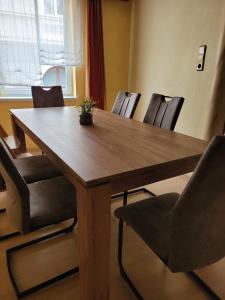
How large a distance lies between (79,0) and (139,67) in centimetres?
127

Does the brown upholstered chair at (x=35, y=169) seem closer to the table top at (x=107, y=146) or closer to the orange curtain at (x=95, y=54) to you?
the table top at (x=107, y=146)

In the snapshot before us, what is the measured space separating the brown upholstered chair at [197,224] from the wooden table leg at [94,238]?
0.74ft

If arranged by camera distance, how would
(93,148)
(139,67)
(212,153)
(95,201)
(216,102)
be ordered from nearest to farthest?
(212,153) < (95,201) < (93,148) < (216,102) < (139,67)

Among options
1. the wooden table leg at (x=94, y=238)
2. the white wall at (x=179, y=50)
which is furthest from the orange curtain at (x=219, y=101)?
the wooden table leg at (x=94, y=238)

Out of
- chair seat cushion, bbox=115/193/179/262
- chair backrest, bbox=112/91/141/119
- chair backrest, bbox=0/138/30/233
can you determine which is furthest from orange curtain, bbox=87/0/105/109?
chair backrest, bbox=0/138/30/233

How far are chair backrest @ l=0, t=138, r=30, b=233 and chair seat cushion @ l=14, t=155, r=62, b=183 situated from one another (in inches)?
17.9

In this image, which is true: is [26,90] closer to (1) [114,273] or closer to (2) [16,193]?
(2) [16,193]

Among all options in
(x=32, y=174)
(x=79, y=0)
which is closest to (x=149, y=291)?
(x=32, y=174)

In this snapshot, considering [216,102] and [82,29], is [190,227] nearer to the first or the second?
[216,102]

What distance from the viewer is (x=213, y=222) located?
892 mm

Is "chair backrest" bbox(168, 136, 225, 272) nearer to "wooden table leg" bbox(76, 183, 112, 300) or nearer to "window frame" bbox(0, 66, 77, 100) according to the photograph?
"wooden table leg" bbox(76, 183, 112, 300)

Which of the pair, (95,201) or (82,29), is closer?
(95,201)

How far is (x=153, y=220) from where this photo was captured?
3.79 ft

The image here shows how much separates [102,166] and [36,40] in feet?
9.33
